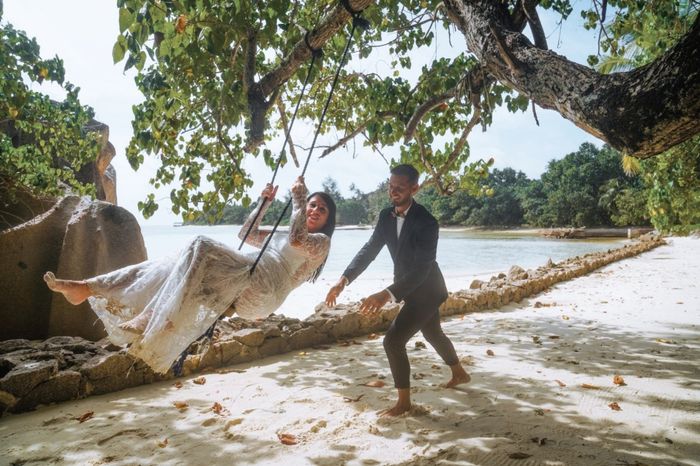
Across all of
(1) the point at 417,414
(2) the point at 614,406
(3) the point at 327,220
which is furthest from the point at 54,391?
(2) the point at 614,406

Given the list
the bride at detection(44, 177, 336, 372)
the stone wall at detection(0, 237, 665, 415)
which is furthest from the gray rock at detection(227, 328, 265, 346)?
the bride at detection(44, 177, 336, 372)

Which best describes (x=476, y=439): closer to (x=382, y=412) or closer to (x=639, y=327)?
(x=382, y=412)

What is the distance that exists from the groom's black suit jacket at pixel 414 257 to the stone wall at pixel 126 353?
6.65 feet

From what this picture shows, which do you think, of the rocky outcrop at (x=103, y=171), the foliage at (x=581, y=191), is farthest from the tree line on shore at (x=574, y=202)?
the rocky outcrop at (x=103, y=171)

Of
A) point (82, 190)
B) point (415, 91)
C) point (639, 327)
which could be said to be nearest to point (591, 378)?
point (639, 327)

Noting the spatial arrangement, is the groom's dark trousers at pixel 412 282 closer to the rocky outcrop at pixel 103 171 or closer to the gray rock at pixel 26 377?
the gray rock at pixel 26 377

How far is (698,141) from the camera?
23.9 ft

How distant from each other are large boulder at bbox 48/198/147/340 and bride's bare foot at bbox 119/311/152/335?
273cm

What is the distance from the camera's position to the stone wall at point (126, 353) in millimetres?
3252

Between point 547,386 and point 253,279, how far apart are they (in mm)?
2535

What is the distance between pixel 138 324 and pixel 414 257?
187 cm

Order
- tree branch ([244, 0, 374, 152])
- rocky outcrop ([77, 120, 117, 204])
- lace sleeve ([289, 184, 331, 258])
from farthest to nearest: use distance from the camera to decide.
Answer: rocky outcrop ([77, 120, 117, 204]) → tree branch ([244, 0, 374, 152]) → lace sleeve ([289, 184, 331, 258])

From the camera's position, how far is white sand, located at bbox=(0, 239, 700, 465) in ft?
7.85

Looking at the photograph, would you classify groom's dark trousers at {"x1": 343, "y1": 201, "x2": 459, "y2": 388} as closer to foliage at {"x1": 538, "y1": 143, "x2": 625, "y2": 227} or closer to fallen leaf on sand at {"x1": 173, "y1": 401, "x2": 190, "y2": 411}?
fallen leaf on sand at {"x1": 173, "y1": 401, "x2": 190, "y2": 411}
